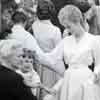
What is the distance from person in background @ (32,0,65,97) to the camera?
6.75m

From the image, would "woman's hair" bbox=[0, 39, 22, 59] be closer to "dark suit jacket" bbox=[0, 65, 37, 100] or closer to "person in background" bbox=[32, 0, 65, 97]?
"dark suit jacket" bbox=[0, 65, 37, 100]

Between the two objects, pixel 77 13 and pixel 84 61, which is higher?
pixel 77 13

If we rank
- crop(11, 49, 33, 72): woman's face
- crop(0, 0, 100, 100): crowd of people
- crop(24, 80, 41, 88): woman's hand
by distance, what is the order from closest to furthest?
crop(24, 80, 41, 88): woman's hand
crop(11, 49, 33, 72): woman's face
crop(0, 0, 100, 100): crowd of people

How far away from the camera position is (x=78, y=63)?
648 centimetres

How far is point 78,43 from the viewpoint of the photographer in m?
6.52

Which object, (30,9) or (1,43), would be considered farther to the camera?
(30,9)

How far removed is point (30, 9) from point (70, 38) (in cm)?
166

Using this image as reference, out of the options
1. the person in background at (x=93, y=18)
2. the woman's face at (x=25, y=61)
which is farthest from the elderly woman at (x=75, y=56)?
the person in background at (x=93, y=18)

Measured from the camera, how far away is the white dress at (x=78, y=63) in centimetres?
634

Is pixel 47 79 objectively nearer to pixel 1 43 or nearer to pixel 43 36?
pixel 43 36

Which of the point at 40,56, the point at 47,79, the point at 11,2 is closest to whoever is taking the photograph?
the point at 40,56

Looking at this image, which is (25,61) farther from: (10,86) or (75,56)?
(10,86)

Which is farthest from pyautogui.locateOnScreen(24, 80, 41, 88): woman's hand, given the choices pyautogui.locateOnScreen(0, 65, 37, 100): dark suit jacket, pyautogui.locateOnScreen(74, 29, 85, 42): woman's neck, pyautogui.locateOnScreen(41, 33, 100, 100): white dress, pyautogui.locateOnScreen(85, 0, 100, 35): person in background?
pyautogui.locateOnScreen(85, 0, 100, 35): person in background

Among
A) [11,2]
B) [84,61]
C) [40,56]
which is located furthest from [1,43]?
[11,2]
